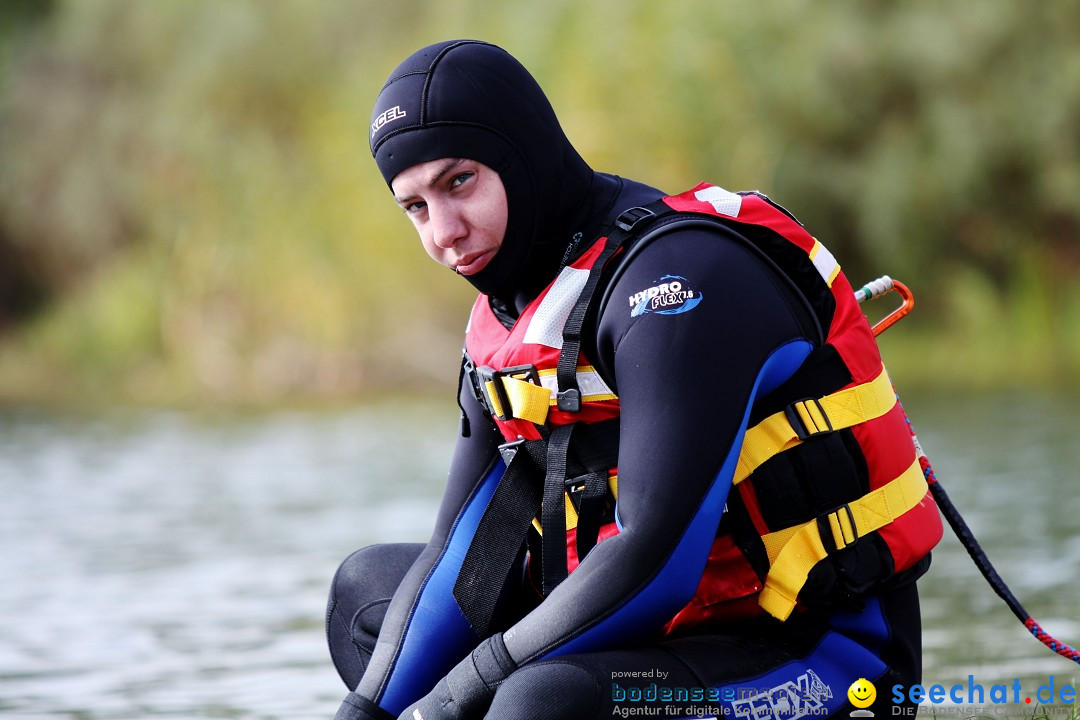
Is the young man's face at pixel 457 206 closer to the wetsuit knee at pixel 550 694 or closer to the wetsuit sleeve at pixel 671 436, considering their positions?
the wetsuit sleeve at pixel 671 436

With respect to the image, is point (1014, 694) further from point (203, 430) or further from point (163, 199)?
point (163, 199)

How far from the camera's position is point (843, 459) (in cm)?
187

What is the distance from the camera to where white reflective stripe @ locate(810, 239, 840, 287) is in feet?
6.27

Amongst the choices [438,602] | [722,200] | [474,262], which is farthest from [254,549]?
[722,200]

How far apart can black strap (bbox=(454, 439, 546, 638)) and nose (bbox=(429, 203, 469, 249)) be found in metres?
0.34

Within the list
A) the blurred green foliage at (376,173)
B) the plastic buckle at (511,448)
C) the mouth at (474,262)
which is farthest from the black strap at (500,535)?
the blurred green foliage at (376,173)

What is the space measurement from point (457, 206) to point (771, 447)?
1.94 ft

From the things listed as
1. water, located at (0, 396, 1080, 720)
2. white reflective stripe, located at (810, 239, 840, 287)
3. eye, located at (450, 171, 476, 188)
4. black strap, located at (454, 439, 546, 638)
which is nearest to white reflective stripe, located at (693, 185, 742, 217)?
white reflective stripe, located at (810, 239, 840, 287)

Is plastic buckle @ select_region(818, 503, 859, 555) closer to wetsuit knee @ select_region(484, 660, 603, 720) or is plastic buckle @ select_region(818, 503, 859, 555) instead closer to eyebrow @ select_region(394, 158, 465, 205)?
wetsuit knee @ select_region(484, 660, 603, 720)

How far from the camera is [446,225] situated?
1.96 meters

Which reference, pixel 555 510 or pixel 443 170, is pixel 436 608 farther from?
pixel 443 170

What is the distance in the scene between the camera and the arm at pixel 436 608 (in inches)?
85.2

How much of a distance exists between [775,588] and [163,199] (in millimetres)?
15573

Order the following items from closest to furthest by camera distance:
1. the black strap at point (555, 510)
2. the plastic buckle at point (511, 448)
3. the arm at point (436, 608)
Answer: the black strap at point (555, 510) → the plastic buckle at point (511, 448) → the arm at point (436, 608)
